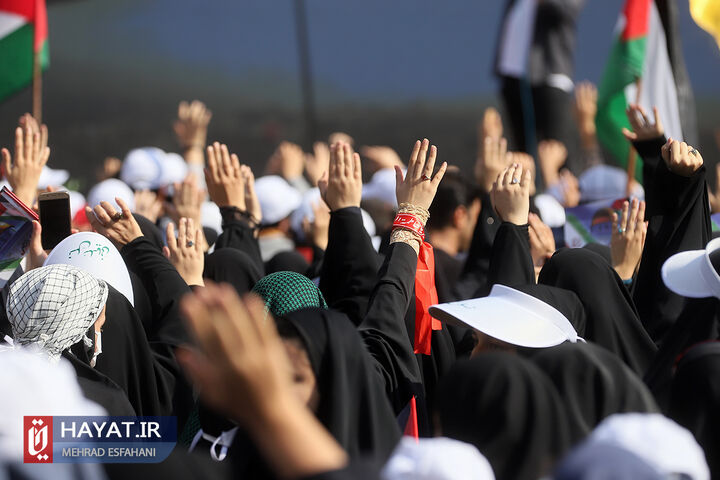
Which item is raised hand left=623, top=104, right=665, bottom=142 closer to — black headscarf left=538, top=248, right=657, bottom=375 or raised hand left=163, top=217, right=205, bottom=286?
black headscarf left=538, top=248, right=657, bottom=375

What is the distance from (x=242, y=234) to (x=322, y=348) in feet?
7.54

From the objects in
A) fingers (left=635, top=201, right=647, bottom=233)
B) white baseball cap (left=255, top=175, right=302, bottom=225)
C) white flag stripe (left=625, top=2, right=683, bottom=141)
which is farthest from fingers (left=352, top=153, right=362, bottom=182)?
white flag stripe (left=625, top=2, right=683, bottom=141)

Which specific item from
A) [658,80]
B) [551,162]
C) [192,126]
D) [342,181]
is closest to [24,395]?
[342,181]

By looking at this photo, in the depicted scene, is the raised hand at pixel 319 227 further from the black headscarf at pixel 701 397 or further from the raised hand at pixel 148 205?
the black headscarf at pixel 701 397

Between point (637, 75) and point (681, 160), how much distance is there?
3257mm

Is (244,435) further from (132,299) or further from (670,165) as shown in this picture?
(670,165)

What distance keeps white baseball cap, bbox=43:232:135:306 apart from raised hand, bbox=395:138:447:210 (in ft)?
3.38

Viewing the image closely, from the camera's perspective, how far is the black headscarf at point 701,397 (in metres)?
2.24

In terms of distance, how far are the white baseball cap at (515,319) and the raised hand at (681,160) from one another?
102cm

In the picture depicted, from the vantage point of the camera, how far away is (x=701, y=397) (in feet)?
7.48

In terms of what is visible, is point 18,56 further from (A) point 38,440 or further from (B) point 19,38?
(A) point 38,440

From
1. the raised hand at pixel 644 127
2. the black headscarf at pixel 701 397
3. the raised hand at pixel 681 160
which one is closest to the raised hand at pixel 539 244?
the raised hand at pixel 644 127

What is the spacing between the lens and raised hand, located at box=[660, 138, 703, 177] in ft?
11.6

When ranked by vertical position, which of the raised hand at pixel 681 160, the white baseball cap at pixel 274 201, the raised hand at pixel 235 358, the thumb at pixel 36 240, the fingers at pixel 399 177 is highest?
the raised hand at pixel 235 358
